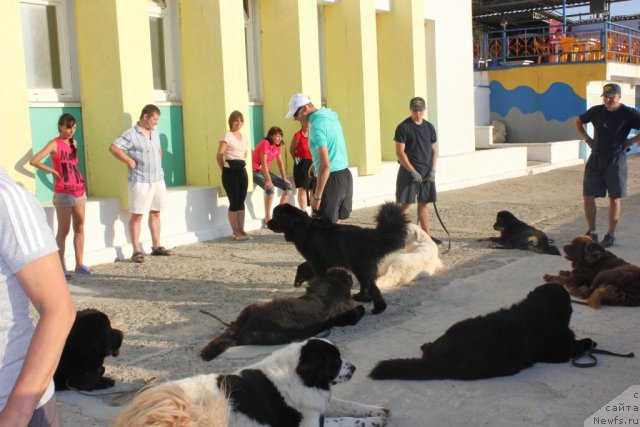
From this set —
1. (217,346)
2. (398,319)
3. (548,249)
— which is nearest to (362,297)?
(398,319)

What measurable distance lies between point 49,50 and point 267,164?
364 cm

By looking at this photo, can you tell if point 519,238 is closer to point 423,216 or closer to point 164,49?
point 423,216

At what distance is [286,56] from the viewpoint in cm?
1249

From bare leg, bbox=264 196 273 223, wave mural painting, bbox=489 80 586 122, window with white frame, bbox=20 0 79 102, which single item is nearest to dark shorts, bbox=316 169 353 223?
bare leg, bbox=264 196 273 223

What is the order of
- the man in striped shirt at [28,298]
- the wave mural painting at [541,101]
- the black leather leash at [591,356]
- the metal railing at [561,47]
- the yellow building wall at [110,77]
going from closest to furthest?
1. the man in striped shirt at [28,298]
2. the black leather leash at [591,356]
3. the yellow building wall at [110,77]
4. the wave mural painting at [541,101]
5. the metal railing at [561,47]

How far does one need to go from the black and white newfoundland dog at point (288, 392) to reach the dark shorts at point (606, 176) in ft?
20.9

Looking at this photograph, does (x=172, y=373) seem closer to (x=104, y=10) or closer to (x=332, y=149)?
(x=332, y=149)

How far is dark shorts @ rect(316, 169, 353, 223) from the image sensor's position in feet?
25.0

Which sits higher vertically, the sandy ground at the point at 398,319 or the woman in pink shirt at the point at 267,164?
the woman in pink shirt at the point at 267,164

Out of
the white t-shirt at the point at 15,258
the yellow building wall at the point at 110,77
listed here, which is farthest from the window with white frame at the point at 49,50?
the white t-shirt at the point at 15,258

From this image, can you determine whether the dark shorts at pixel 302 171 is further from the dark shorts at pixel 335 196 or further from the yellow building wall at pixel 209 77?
the dark shorts at pixel 335 196

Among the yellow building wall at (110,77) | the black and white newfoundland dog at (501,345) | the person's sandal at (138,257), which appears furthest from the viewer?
the yellow building wall at (110,77)

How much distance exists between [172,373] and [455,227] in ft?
23.3

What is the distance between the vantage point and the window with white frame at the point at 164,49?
11.1m
